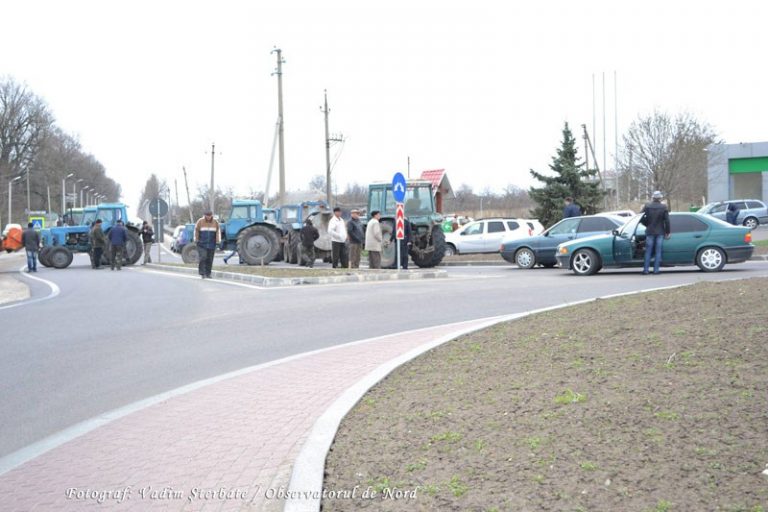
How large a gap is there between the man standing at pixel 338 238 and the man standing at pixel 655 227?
7923 millimetres

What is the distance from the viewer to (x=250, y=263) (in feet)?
92.1

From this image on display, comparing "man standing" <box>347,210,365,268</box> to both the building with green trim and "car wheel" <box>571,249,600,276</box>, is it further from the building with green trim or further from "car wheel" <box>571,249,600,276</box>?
the building with green trim

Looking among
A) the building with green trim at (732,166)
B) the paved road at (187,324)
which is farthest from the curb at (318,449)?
the building with green trim at (732,166)

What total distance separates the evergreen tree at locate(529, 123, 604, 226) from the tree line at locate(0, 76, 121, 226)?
5729cm

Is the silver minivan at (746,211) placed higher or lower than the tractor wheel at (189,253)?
higher

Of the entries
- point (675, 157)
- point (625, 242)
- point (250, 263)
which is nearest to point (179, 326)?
point (625, 242)

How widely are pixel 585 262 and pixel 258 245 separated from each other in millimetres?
12504

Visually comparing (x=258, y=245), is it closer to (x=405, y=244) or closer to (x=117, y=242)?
(x=117, y=242)

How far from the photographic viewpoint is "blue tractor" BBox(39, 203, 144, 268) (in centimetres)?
3197

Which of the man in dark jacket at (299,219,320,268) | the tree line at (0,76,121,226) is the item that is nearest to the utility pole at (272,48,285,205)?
the man in dark jacket at (299,219,320,268)

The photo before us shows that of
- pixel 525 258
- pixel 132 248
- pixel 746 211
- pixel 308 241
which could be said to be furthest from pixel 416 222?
pixel 746 211

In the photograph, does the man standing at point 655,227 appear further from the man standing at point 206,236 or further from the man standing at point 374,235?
the man standing at point 206,236

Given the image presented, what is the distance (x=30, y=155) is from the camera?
83.9 m

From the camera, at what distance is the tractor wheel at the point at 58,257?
32062 mm
